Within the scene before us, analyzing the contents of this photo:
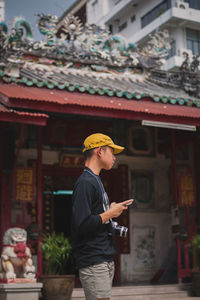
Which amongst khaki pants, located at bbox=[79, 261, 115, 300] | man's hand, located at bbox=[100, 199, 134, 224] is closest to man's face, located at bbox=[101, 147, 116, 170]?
man's hand, located at bbox=[100, 199, 134, 224]

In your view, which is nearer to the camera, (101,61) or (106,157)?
(106,157)

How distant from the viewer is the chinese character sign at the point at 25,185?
8.73 metres

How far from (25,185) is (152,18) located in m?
25.7

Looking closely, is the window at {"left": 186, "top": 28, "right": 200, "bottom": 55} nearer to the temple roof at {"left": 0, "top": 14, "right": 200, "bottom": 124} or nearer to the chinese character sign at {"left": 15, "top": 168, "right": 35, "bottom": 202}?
the temple roof at {"left": 0, "top": 14, "right": 200, "bottom": 124}

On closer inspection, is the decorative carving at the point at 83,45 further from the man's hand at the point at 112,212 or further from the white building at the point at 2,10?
the man's hand at the point at 112,212

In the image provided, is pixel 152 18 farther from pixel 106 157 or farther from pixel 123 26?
pixel 106 157

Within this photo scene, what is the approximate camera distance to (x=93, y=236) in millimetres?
3232

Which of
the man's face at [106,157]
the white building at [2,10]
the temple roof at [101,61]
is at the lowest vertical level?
the man's face at [106,157]

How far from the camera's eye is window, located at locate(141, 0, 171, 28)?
3086cm

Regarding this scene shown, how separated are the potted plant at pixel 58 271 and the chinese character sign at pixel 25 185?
1.23 m

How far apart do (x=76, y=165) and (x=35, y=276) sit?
8.96 feet

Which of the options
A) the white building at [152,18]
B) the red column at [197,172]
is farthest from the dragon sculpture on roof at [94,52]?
the white building at [152,18]

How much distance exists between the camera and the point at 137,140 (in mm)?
10586

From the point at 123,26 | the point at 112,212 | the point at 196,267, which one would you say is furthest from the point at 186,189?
the point at 123,26
